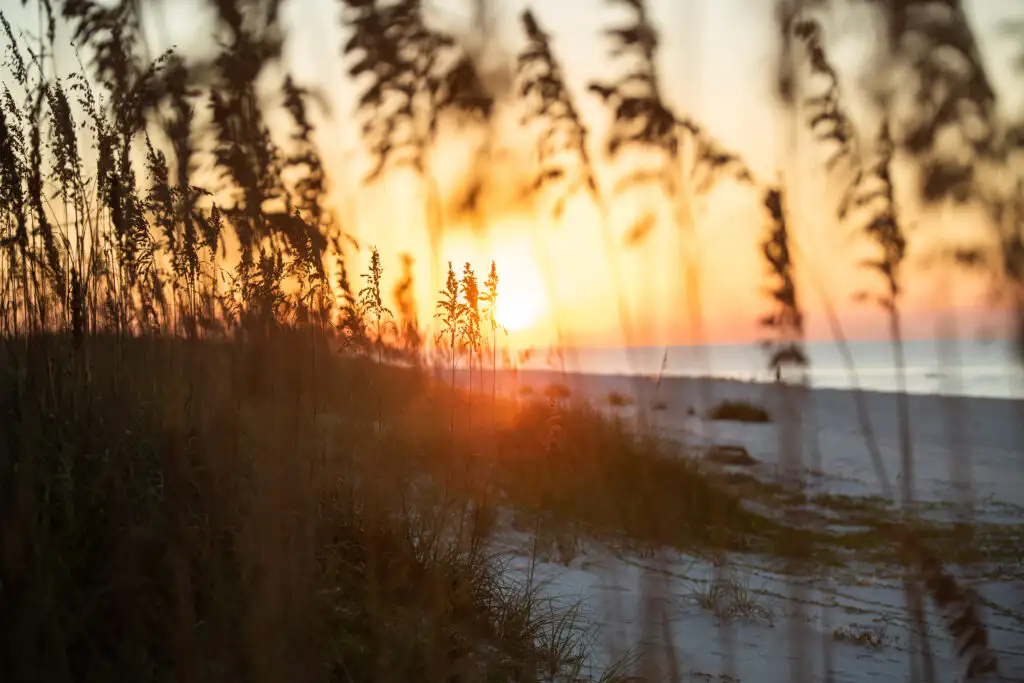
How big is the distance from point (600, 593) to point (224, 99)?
287 centimetres

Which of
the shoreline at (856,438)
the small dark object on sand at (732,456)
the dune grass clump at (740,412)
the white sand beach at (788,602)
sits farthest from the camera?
the dune grass clump at (740,412)

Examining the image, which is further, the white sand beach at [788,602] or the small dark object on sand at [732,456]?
the small dark object on sand at [732,456]

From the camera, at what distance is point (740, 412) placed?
13.6 metres

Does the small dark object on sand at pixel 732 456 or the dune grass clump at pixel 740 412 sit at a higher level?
the dune grass clump at pixel 740 412

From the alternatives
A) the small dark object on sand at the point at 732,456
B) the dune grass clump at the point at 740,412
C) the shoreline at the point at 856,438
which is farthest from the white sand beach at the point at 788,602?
the dune grass clump at the point at 740,412

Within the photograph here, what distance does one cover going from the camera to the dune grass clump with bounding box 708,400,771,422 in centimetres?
1332

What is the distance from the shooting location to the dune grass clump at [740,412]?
13320mm

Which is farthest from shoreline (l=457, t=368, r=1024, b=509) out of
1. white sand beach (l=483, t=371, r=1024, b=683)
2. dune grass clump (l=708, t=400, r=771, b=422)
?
dune grass clump (l=708, t=400, r=771, b=422)

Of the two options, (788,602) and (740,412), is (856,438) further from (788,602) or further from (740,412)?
(788,602)

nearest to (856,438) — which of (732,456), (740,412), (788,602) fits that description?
(740,412)

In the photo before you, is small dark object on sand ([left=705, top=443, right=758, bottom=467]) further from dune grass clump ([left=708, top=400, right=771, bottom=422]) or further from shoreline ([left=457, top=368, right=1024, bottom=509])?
dune grass clump ([left=708, top=400, right=771, bottom=422])

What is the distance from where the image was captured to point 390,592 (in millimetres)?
2734

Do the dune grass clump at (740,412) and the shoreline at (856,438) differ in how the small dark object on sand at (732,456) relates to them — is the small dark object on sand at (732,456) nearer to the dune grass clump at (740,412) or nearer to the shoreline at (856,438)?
the shoreline at (856,438)

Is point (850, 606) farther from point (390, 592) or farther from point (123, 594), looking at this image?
point (123, 594)
